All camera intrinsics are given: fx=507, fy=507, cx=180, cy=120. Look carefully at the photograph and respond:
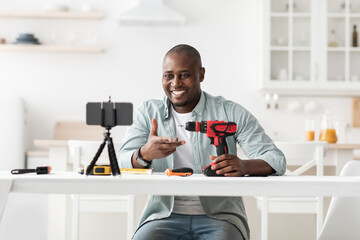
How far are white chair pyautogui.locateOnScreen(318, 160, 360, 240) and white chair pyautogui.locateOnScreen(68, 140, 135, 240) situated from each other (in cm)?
115

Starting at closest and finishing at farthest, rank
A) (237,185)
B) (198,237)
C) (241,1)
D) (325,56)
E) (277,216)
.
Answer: (237,185)
(198,237)
(277,216)
(325,56)
(241,1)

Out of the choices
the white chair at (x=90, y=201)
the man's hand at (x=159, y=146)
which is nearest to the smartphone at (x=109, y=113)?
the man's hand at (x=159, y=146)

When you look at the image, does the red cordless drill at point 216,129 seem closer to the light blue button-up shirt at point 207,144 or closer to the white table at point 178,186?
the light blue button-up shirt at point 207,144

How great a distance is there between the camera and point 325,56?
13.0ft

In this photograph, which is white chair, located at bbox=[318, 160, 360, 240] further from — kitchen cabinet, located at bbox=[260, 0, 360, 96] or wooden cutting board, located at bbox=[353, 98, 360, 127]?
wooden cutting board, located at bbox=[353, 98, 360, 127]

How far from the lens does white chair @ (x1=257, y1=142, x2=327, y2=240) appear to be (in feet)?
8.02

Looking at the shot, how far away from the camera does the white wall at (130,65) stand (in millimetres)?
4168

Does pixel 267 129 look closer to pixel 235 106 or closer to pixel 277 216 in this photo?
pixel 277 216

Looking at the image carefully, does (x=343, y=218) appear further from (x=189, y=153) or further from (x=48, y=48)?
(x=48, y=48)

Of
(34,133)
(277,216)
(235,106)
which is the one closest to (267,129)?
(277,216)

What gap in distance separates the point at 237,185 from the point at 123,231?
7.64 feet

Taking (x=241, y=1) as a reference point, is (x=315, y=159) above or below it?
below

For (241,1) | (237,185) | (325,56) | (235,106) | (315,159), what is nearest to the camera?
(237,185)

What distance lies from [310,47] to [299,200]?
1736 millimetres
